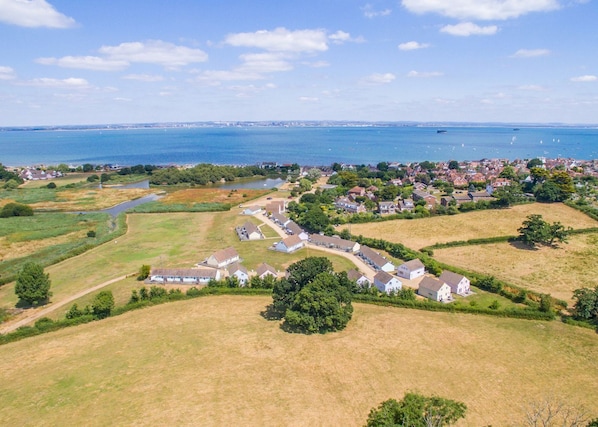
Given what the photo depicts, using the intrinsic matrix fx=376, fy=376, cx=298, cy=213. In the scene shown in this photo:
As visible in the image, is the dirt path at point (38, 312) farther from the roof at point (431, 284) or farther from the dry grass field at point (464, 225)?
the dry grass field at point (464, 225)

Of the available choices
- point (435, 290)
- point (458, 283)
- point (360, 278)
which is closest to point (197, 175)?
point (360, 278)

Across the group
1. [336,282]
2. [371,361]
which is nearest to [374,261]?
[336,282]

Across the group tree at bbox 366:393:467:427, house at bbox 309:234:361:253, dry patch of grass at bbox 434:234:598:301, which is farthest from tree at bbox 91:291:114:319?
dry patch of grass at bbox 434:234:598:301

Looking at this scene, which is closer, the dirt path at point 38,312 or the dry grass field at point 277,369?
the dry grass field at point 277,369

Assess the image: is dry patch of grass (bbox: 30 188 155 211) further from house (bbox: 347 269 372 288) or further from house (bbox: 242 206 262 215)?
house (bbox: 347 269 372 288)

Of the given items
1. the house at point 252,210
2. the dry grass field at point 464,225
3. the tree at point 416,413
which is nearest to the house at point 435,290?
the dry grass field at point 464,225

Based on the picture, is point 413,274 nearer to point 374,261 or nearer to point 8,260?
point 374,261

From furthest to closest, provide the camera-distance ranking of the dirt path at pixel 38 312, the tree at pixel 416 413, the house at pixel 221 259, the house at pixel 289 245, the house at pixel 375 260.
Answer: the house at pixel 289 245, the house at pixel 221 259, the house at pixel 375 260, the dirt path at pixel 38 312, the tree at pixel 416 413
